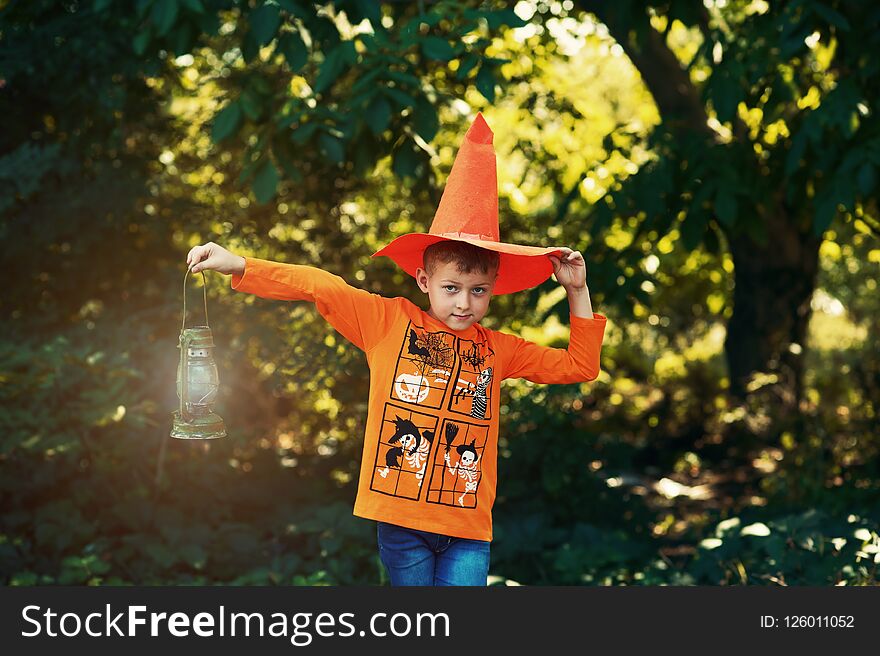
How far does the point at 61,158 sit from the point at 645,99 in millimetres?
5266

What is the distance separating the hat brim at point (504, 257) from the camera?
2637mm

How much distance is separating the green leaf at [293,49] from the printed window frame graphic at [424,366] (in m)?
1.79

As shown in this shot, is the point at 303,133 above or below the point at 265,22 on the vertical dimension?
below

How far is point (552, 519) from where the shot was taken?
17.5ft

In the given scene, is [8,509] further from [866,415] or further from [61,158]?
[866,415]

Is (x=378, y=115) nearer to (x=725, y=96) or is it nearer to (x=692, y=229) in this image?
(x=725, y=96)

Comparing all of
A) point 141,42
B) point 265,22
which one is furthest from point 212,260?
point 141,42

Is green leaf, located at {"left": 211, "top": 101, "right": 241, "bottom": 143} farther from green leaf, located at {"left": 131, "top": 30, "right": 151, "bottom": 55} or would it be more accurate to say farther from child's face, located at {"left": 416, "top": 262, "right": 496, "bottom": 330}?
child's face, located at {"left": 416, "top": 262, "right": 496, "bottom": 330}

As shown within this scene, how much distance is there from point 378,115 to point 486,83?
464 mm

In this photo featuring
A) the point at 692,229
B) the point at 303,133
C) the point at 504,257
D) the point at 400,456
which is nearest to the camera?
the point at 400,456

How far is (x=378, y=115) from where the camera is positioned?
407cm

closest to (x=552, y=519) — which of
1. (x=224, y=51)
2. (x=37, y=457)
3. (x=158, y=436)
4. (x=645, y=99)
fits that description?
(x=158, y=436)

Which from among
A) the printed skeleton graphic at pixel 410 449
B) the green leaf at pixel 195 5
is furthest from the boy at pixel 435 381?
the green leaf at pixel 195 5

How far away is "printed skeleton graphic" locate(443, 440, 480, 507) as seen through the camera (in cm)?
269
